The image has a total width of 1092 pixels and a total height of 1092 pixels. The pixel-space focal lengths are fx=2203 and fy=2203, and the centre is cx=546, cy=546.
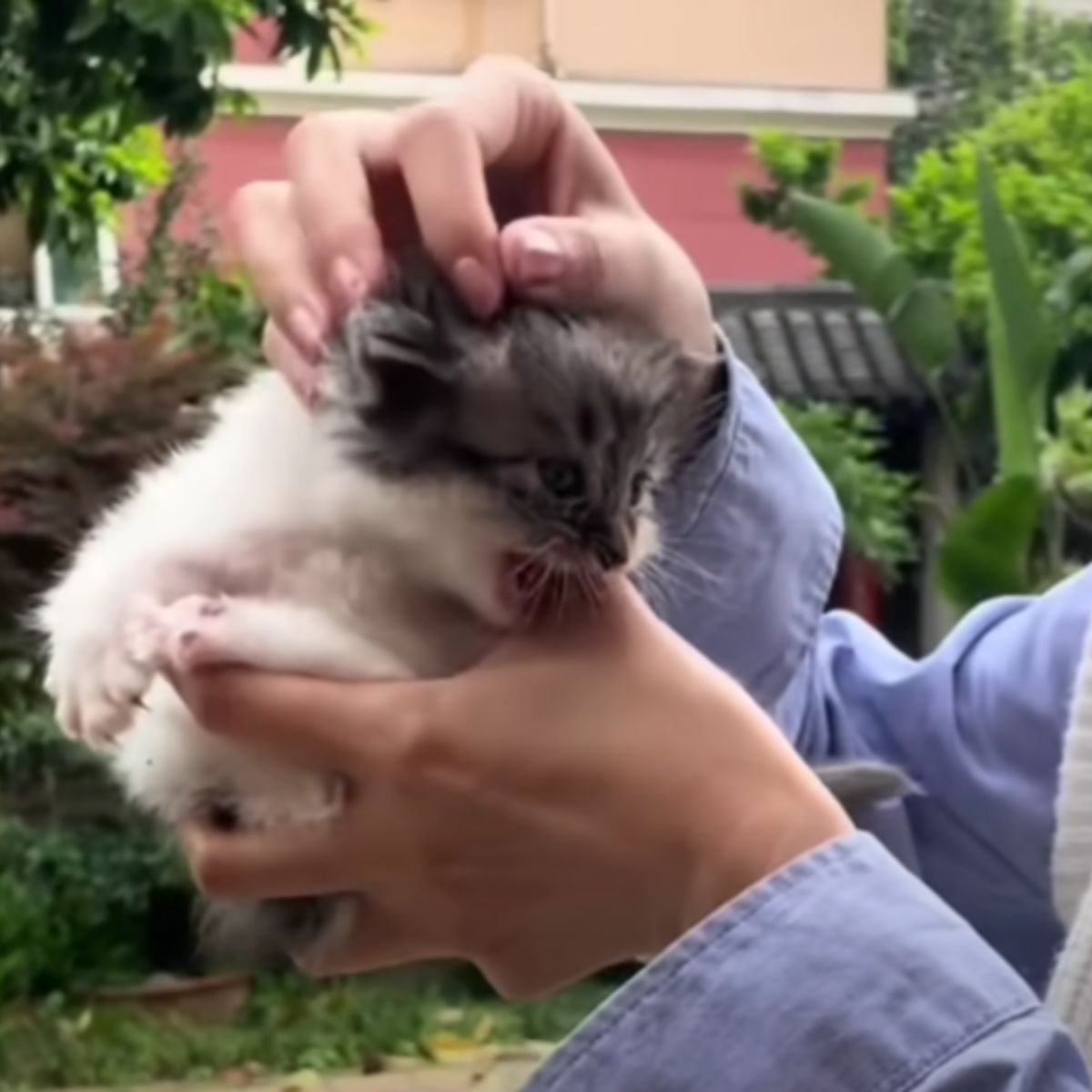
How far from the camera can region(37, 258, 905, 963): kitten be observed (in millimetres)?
582

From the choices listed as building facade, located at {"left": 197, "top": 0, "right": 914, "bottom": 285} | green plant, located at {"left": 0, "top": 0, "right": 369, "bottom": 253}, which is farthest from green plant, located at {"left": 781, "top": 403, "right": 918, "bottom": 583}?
green plant, located at {"left": 0, "top": 0, "right": 369, "bottom": 253}

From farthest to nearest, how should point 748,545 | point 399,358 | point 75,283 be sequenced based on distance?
point 75,283
point 748,545
point 399,358

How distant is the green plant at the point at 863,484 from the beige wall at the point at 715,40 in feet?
2.45

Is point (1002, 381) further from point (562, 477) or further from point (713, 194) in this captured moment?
point (562, 477)

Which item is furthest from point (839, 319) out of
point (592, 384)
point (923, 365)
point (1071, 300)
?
point (592, 384)

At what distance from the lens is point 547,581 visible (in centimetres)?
58

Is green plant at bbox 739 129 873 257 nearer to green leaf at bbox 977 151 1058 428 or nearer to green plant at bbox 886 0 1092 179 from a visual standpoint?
green plant at bbox 886 0 1092 179

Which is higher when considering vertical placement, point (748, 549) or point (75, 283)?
point (748, 549)

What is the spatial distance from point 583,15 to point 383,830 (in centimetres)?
288

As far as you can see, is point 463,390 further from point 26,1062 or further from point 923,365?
point 923,365

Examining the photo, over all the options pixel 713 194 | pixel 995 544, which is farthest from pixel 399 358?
pixel 713 194

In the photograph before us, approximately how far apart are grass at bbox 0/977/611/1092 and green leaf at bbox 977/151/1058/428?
2.77 ft

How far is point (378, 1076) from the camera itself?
2.11m

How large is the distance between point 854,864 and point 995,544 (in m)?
1.88
